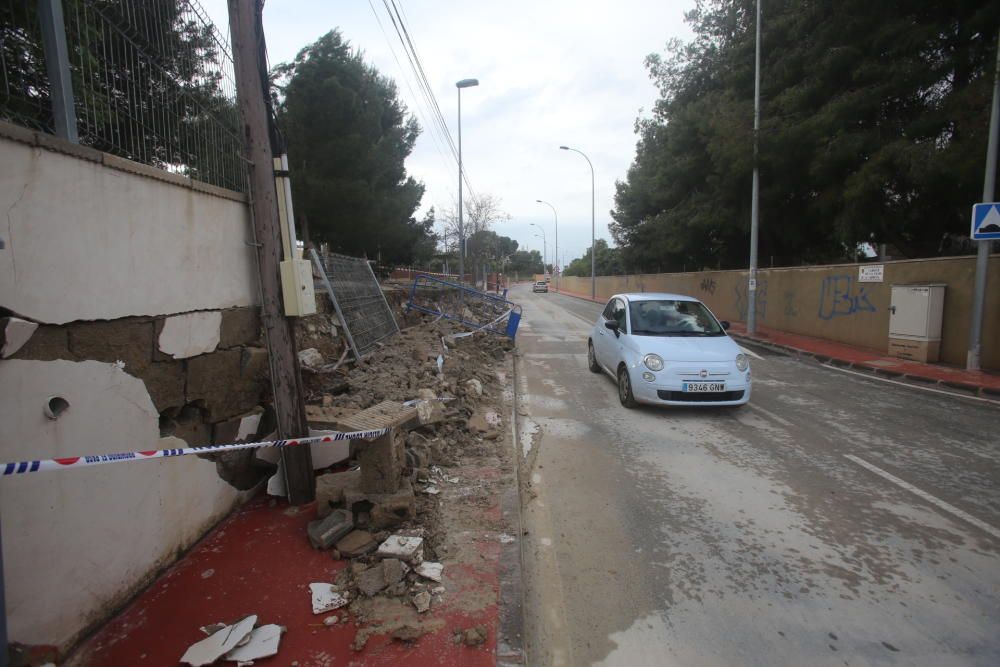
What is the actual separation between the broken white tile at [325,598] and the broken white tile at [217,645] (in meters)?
0.32

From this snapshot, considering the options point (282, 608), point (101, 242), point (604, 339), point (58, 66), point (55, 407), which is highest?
point (58, 66)

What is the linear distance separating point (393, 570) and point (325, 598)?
39 centimetres

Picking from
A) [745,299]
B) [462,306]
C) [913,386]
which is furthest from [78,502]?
[745,299]

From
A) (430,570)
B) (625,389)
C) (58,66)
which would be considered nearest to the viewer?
(58,66)

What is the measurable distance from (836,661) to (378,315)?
25.3ft

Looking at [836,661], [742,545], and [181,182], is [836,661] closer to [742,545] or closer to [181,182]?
[742,545]

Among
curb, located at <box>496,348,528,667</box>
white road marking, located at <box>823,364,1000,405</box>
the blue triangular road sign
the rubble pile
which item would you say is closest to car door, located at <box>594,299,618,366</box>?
the rubble pile

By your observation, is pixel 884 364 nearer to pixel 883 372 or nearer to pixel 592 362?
pixel 883 372

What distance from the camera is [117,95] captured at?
3.11 meters

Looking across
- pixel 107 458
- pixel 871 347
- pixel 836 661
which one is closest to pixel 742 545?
pixel 836 661

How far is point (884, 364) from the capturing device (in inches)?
414

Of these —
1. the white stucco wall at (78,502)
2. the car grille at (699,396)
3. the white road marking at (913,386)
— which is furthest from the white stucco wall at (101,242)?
the white road marking at (913,386)

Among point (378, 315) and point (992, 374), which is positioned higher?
point (378, 315)

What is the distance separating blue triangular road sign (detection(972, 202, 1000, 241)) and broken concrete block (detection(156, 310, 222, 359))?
11651 mm
